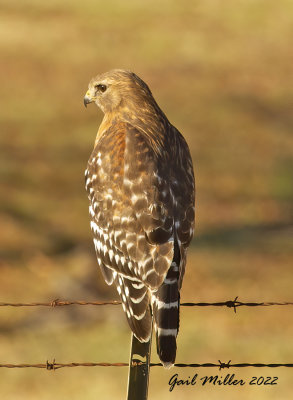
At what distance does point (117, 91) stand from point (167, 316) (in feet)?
9.27

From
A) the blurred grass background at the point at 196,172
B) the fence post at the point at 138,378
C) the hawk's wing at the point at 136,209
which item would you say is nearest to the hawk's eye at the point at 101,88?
the hawk's wing at the point at 136,209

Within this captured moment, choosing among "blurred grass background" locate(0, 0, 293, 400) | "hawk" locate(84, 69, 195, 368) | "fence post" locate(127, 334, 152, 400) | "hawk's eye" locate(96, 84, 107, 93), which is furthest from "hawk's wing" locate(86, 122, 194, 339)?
"blurred grass background" locate(0, 0, 293, 400)

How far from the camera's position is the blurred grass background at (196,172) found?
18.1 meters

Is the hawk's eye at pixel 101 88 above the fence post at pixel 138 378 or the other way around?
above

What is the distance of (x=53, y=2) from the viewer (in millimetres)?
43188

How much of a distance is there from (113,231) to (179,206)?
547 mm

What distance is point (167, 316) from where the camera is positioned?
711 centimetres

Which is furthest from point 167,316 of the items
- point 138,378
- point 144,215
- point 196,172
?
point 196,172

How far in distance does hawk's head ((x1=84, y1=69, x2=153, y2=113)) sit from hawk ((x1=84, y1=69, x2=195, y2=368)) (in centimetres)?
19

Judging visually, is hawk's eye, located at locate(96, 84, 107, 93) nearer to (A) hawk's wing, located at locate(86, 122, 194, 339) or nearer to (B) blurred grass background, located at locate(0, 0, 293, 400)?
(A) hawk's wing, located at locate(86, 122, 194, 339)

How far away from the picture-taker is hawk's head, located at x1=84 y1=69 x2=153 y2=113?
29.9 ft

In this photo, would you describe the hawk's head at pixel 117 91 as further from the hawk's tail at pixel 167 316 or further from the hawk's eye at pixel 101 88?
the hawk's tail at pixel 167 316

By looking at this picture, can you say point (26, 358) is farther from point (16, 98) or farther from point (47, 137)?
point (16, 98)

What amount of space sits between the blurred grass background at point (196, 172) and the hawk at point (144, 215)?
25.6 feet
